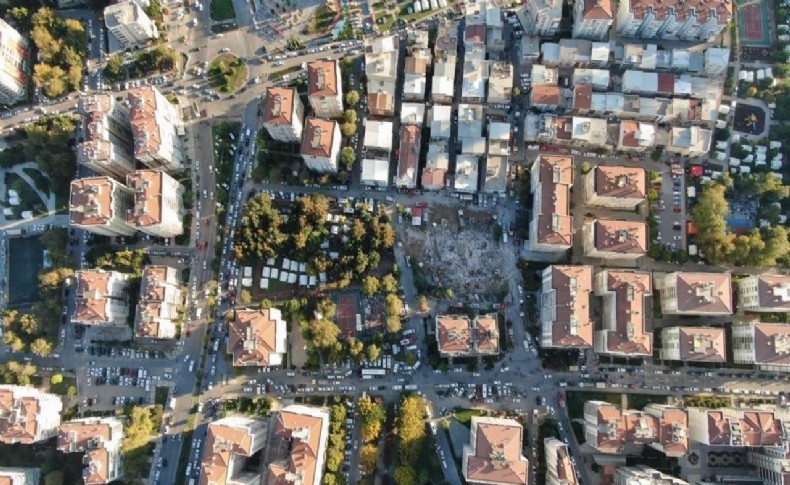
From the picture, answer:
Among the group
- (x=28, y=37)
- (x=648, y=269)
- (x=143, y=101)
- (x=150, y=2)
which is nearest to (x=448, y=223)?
(x=648, y=269)

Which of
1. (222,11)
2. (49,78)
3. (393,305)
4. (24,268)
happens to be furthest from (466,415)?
(49,78)

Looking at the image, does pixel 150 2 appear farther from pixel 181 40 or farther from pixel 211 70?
pixel 211 70

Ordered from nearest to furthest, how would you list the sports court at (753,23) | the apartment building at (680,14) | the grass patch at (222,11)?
1. the apartment building at (680,14)
2. the sports court at (753,23)
3. the grass patch at (222,11)

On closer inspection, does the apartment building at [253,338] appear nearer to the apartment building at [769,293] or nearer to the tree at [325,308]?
the tree at [325,308]

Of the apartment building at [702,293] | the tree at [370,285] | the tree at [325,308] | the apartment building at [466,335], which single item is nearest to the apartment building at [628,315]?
the apartment building at [702,293]

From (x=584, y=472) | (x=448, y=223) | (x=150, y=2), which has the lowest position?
(x=584, y=472)

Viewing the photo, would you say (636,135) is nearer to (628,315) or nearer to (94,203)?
(628,315)
